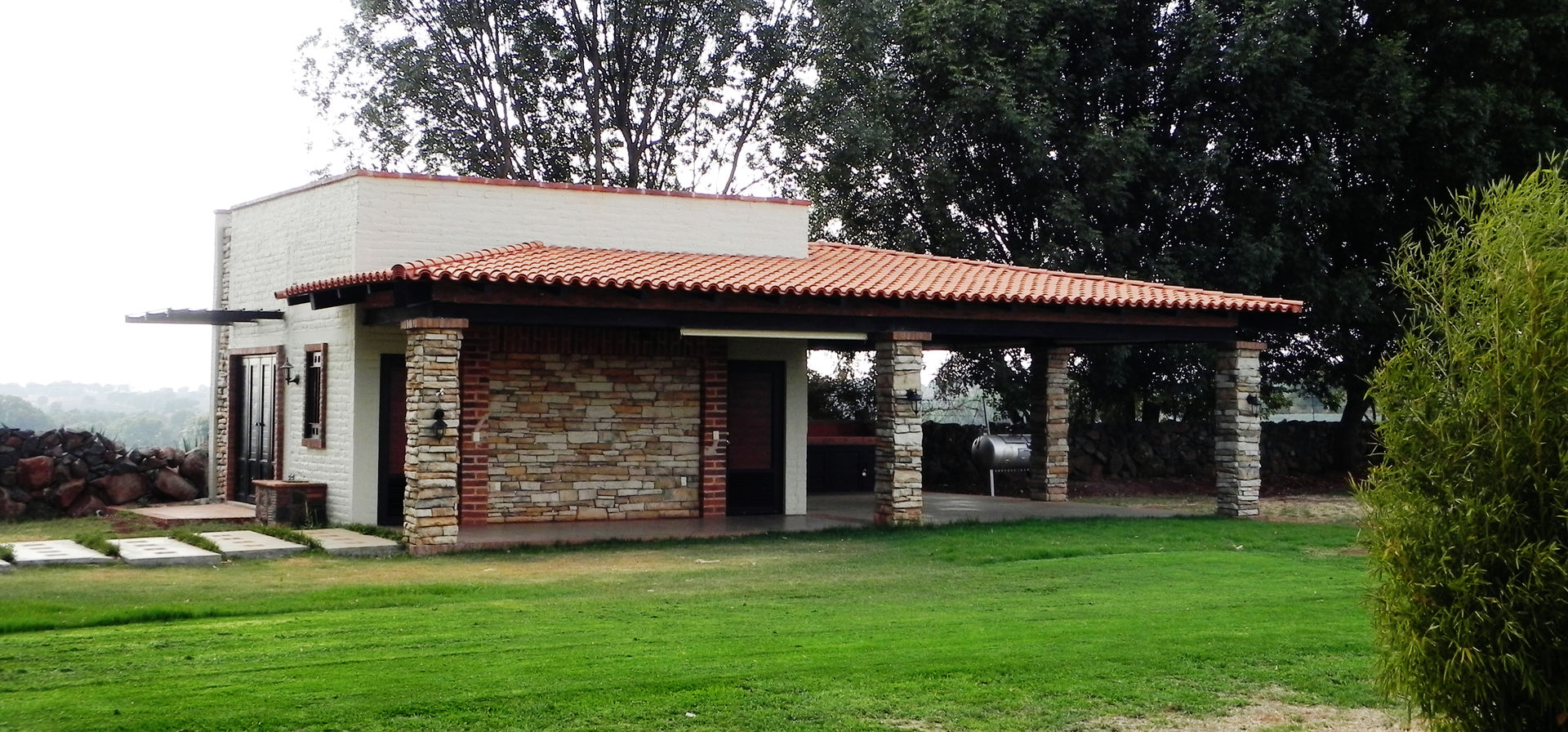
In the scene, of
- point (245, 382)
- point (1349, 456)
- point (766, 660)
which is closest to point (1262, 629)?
point (766, 660)

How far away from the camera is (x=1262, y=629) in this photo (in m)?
9.34

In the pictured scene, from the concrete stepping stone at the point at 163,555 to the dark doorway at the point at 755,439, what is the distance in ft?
22.2

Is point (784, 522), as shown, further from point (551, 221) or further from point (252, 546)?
point (252, 546)

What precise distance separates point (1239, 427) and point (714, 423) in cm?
682

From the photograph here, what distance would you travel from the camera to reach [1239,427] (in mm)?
18453

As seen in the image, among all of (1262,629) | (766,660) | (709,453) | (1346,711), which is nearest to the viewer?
(1346,711)

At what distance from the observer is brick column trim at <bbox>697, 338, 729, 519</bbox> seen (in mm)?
17672

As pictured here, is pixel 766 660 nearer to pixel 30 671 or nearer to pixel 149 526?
pixel 30 671

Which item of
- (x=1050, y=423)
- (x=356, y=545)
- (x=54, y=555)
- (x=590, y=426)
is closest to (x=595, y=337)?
(x=590, y=426)

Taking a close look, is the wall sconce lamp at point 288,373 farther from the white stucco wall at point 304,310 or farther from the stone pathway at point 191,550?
the stone pathway at point 191,550

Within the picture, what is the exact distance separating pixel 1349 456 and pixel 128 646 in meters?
24.8

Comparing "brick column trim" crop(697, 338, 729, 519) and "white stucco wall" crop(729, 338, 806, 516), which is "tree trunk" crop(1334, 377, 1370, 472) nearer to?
"white stucco wall" crop(729, 338, 806, 516)

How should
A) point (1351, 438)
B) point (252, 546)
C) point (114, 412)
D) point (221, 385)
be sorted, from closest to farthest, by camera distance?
point (252, 546)
point (221, 385)
point (1351, 438)
point (114, 412)

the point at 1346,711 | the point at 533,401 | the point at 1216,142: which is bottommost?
the point at 1346,711
